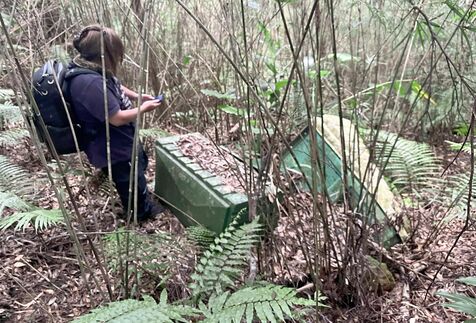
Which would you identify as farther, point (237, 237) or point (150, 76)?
point (150, 76)

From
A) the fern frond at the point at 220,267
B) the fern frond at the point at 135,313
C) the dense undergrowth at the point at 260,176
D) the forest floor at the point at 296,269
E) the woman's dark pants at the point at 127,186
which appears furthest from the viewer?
the woman's dark pants at the point at 127,186

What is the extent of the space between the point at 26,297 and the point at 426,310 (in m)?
1.77

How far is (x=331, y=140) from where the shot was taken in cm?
286

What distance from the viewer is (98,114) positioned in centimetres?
205

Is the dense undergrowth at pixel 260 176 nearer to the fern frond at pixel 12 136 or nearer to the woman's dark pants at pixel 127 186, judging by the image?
the fern frond at pixel 12 136

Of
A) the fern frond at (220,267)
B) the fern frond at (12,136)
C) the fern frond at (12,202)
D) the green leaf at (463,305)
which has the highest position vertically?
the fern frond at (12,136)

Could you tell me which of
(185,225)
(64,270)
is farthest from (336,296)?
(64,270)

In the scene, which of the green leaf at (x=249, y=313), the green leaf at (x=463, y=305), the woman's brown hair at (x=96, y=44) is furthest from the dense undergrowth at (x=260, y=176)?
the green leaf at (x=463, y=305)

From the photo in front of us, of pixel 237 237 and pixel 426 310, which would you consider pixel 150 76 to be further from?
pixel 426 310

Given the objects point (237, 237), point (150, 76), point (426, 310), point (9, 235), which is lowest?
point (426, 310)

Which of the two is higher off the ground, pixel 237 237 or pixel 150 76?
pixel 150 76

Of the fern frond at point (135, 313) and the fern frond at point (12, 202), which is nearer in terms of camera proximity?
the fern frond at point (135, 313)

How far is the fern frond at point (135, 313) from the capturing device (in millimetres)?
1180

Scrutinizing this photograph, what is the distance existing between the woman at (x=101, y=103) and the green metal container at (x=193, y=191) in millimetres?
217
